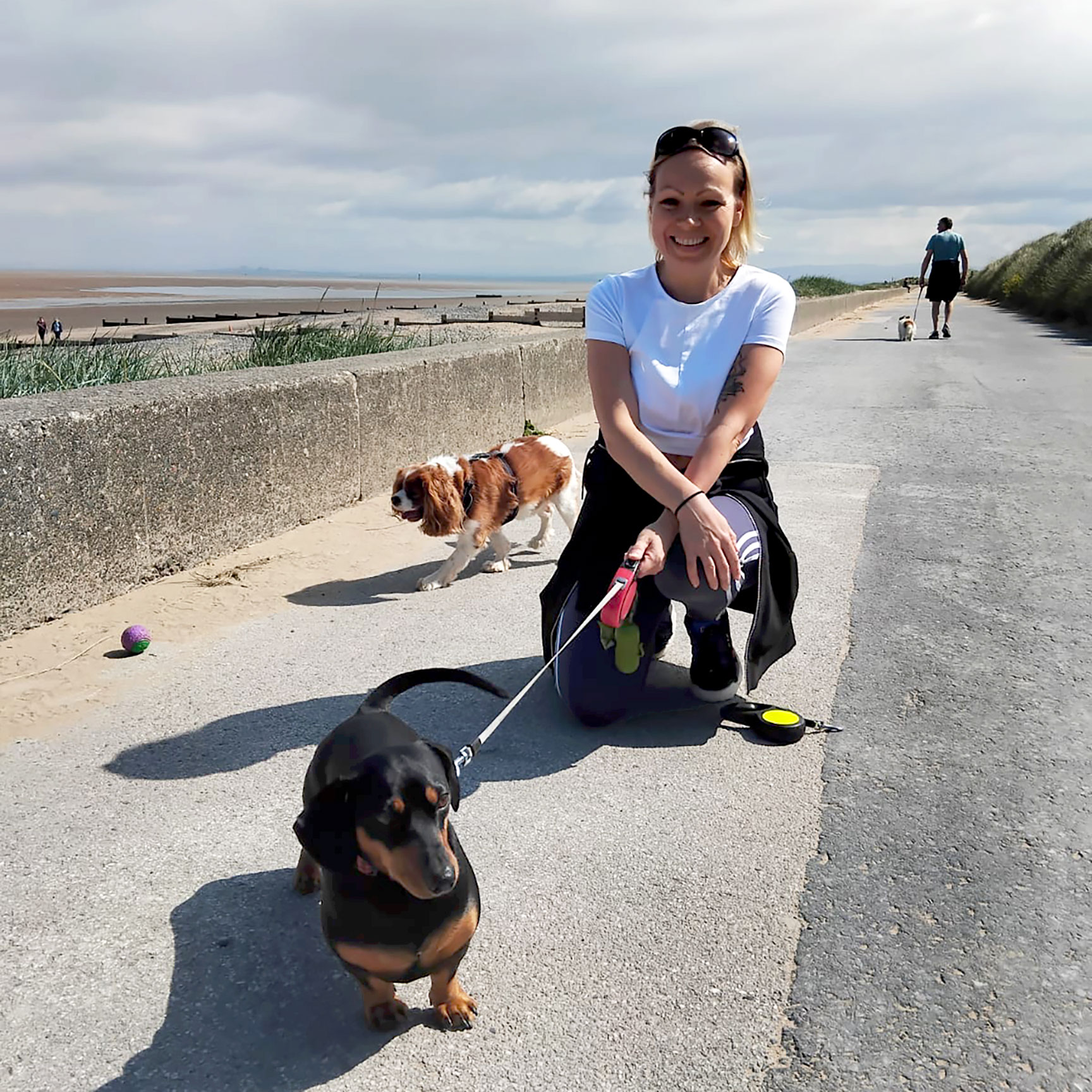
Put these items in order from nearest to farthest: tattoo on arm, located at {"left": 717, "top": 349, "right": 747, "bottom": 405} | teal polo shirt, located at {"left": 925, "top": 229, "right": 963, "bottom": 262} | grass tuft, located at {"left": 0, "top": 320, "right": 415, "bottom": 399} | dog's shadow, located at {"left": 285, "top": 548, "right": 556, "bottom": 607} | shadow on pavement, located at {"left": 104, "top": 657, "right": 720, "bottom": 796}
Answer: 1. shadow on pavement, located at {"left": 104, "top": 657, "right": 720, "bottom": 796}
2. tattoo on arm, located at {"left": 717, "top": 349, "right": 747, "bottom": 405}
3. dog's shadow, located at {"left": 285, "top": 548, "right": 556, "bottom": 607}
4. grass tuft, located at {"left": 0, "top": 320, "right": 415, "bottom": 399}
5. teal polo shirt, located at {"left": 925, "top": 229, "right": 963, "bottom": 262}

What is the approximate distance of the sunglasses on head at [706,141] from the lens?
3135 mm

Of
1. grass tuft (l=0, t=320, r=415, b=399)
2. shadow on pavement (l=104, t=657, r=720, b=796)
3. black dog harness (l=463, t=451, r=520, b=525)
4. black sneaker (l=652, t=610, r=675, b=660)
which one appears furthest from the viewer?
grass tuft (l=0, t=320, r=415, b=399)

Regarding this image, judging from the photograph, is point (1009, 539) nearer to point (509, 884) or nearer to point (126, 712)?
point (509, 884)

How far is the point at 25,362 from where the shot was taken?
584 cm

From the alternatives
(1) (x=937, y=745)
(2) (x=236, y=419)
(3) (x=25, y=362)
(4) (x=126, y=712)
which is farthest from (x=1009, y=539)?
(3) (x=25, y=362)

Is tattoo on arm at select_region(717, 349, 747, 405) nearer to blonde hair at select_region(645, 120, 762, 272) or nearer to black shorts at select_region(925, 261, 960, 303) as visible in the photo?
blonde hair at select_region(645, 120, 762, 272)

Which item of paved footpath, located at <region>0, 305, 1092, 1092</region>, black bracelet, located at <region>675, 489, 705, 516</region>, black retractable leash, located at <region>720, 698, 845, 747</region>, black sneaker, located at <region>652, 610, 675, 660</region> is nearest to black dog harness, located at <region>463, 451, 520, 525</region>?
paved footpath, located at <region>0, 305, 1092, 1092</region>

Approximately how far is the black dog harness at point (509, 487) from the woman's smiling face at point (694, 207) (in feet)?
6.63

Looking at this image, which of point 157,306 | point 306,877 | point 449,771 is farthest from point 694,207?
point 157,306

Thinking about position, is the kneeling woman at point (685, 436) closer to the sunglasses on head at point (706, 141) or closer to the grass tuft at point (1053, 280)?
the sunglasses on head at point (706, 141)

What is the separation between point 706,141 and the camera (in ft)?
10.3

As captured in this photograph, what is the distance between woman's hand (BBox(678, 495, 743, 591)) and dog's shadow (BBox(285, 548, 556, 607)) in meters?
2.03

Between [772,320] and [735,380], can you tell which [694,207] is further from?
[735,380]

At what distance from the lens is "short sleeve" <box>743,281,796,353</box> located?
329 cm
